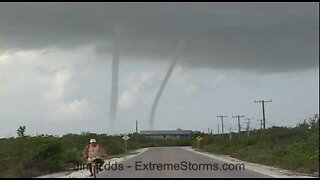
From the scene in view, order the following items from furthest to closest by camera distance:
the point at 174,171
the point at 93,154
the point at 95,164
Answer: the point at 174,171 < the point at 93,154 < the point at 95,164

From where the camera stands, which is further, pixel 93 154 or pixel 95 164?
pixel 93 154

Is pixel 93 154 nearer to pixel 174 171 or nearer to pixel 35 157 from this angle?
pixel 174 171

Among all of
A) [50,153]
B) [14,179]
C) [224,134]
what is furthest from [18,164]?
[224,134]

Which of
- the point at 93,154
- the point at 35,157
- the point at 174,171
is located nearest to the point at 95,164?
the point at 93,154

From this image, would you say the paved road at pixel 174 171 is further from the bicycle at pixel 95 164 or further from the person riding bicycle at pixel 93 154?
the person riding bicycle at pixel 93 154

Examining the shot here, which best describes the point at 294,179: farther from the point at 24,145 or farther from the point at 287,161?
the point at 24,145

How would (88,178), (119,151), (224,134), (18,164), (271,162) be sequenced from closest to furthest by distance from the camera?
(88,178), (18,164), (271,162), (119,151), (224,134)

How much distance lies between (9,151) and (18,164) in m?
3.96

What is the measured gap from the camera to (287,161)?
39.0 metres

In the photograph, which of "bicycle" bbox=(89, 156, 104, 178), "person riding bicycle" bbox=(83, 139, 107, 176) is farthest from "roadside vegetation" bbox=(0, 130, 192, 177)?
"bicycle" bbox=(89, 156, 104, 178)

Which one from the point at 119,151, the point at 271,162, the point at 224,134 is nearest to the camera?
the point at 271,162

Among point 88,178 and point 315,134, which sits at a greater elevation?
point 315,134

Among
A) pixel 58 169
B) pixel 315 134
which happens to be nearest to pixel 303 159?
pixel 315 134

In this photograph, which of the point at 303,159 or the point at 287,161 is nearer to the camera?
the point at 303,159
